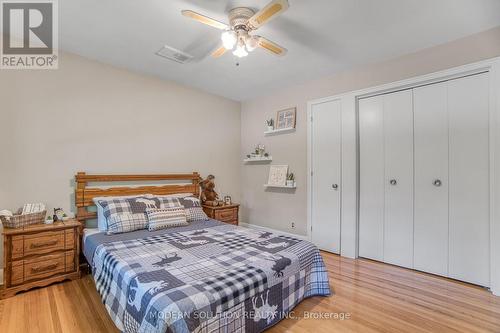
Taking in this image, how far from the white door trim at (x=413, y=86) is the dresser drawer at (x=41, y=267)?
307cm

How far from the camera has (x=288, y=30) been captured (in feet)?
7.92

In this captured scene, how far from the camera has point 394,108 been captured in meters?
3.04

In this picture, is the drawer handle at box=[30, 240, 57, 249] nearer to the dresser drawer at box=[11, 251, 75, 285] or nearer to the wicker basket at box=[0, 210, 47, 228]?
the dresser drawer at box=[11, 251, 75, 285]

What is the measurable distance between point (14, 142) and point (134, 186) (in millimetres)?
1298

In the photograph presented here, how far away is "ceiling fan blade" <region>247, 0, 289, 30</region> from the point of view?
1650mm

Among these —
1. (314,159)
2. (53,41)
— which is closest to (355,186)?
(314,159)

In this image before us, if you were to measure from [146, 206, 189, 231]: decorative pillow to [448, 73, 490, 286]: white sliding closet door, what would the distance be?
3.02 metres

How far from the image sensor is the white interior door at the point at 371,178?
3152 mm

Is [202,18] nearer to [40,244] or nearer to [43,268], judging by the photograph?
[40,244]

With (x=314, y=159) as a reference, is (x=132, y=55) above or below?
above

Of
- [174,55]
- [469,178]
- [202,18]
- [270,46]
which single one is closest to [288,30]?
[270,46]

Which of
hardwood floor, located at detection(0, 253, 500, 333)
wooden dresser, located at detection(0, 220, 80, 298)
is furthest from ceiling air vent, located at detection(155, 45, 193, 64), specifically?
hardwood floor, located at detection(0, 253, 500, 333)

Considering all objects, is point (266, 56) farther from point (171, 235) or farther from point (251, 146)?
point (171, 235)

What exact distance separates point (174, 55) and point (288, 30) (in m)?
1.38
